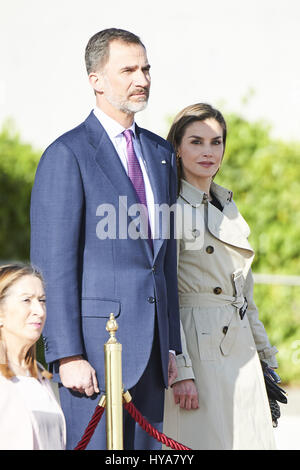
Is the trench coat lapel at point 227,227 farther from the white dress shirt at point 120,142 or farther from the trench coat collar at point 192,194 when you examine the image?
the white dress shirt at point 120,142

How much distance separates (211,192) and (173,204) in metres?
0.58

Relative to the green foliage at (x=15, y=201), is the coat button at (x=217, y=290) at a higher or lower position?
lower

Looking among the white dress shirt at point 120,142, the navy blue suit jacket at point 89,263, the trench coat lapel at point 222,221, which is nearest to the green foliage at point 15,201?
the trench coat lapel at point 222,221

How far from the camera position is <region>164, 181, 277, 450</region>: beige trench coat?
4.56 metres

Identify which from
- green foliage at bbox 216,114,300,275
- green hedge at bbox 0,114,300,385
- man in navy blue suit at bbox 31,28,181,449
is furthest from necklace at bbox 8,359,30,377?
green foliage at bbox 216,114,300,275

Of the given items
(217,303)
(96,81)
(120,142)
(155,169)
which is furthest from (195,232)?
(96,81)

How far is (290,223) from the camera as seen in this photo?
10148 millimetres

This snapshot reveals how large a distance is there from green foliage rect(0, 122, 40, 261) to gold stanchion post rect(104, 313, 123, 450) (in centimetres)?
823

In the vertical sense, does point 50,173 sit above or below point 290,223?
below

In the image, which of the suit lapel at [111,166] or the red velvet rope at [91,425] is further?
the suit lapel at [111,166]

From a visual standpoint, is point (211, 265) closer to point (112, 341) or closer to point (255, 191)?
point (112, 341)

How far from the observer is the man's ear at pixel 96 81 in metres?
4.25
